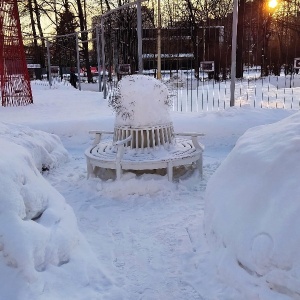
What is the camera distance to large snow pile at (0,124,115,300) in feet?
8.04

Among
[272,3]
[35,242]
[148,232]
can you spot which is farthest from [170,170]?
[272,3]

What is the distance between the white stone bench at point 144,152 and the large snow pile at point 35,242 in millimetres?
1630

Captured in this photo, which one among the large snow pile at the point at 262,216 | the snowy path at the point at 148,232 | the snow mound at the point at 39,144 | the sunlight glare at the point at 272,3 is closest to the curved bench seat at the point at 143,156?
the snowy path at the point at 148,232

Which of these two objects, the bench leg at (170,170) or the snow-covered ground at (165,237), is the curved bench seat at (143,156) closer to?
the bench leg at (170,170)

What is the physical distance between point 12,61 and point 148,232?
10.7m

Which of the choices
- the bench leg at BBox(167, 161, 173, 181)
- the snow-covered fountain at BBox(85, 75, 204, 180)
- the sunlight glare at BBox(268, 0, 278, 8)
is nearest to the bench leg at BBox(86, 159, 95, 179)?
the snow-covered fountain at BBox(85, 75, 204, 180)

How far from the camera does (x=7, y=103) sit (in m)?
12.8

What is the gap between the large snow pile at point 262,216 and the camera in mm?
2432

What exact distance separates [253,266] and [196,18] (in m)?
15.6

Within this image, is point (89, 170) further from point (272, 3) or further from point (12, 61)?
point (272, 3)

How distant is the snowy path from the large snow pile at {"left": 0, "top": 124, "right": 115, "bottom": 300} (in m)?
0.30

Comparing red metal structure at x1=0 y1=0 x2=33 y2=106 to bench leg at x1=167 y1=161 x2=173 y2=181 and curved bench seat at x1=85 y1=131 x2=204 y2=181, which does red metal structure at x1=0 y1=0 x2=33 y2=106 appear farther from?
bench leg at x1=167 y1=161 x2=173 y2=181

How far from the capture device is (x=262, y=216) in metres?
2.72

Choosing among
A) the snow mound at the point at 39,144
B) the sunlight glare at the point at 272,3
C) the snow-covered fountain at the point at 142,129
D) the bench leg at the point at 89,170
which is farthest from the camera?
the sunlight glare at the point at 272,3
